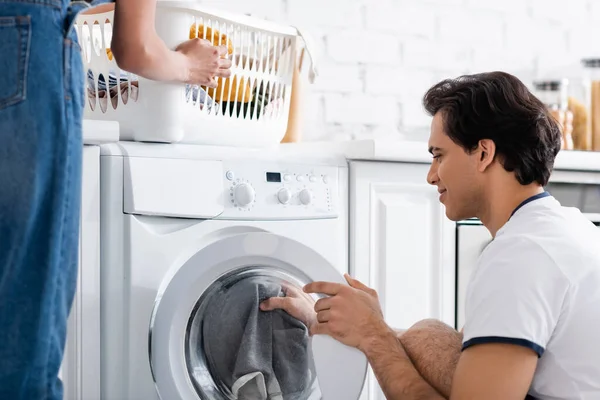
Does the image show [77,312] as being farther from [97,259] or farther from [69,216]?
[69,216]

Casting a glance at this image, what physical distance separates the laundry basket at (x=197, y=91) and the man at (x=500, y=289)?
16.7 inches

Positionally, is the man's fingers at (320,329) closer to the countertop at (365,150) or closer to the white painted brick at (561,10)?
the countertop at (365,150)

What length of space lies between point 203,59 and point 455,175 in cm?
56

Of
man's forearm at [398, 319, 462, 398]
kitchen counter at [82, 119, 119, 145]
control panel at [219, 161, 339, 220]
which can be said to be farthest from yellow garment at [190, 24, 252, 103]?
man's forearm at [398, 319, 462, 398]

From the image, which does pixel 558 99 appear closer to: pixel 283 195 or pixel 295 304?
pixel 283 195

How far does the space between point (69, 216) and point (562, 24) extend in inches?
97.4

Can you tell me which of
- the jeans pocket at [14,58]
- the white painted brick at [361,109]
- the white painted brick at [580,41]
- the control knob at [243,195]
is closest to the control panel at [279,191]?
the control knob at [243,195]

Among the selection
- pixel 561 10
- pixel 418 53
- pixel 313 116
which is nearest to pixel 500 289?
pixel 313 116

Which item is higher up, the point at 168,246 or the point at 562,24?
the point at 562,24

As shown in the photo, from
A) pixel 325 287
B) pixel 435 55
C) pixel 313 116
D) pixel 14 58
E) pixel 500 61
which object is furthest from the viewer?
pixel 500 61

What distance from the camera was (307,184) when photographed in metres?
1.87

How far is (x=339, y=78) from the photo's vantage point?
2.69 m

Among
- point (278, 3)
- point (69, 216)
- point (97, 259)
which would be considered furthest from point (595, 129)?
point (69, 216)

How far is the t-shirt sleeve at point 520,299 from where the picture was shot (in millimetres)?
1310
